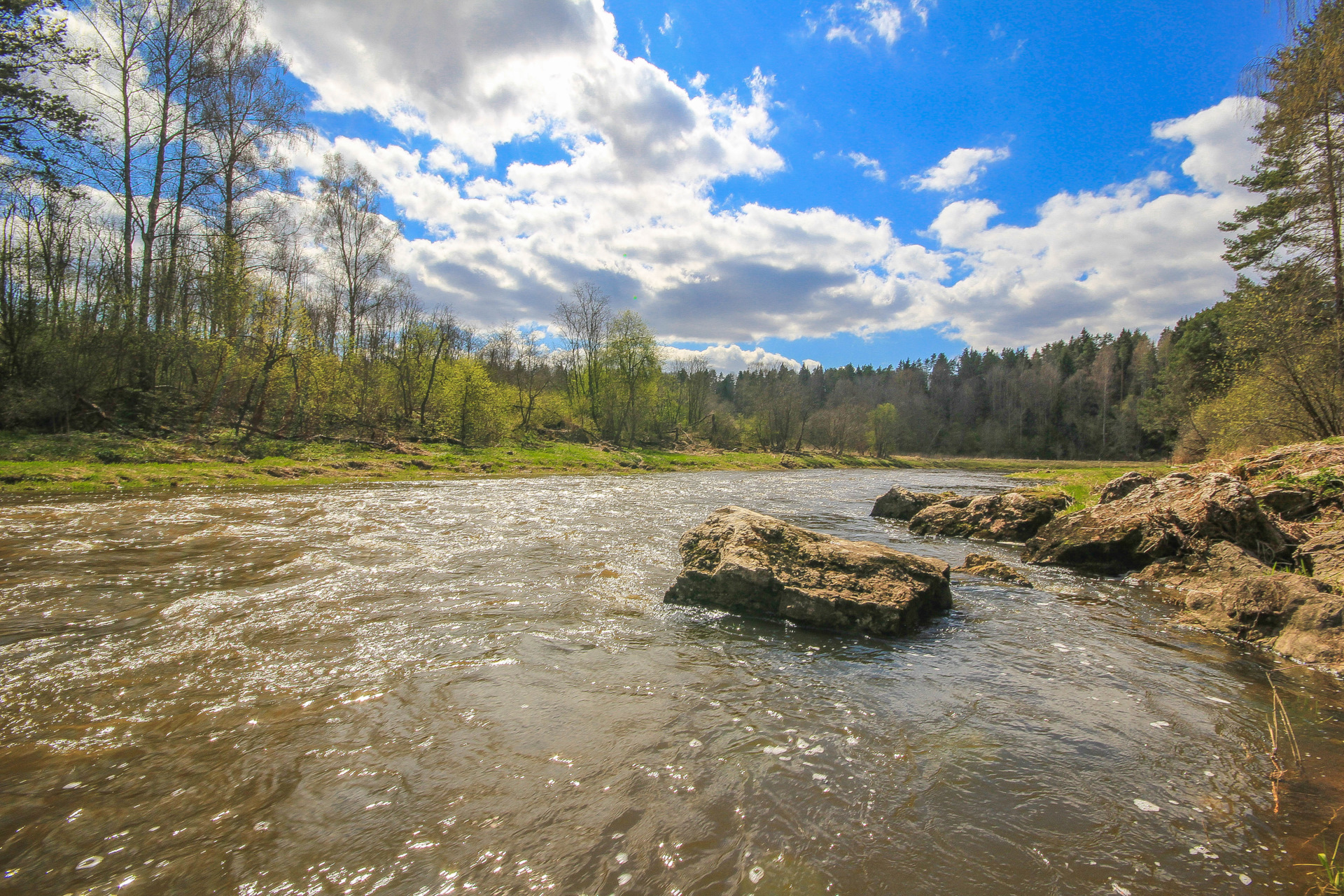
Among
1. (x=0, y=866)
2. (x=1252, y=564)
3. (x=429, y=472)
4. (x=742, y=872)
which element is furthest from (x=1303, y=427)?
(x=429, y=472)

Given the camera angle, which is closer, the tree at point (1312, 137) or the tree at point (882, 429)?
the tree at point (1312, 137)

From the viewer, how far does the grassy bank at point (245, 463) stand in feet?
54.9

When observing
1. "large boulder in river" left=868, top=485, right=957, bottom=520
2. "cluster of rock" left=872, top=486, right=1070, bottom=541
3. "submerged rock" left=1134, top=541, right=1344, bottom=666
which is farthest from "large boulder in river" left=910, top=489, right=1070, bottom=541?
"submerged rock" left=1134, top=541, right=1344, bottom=666

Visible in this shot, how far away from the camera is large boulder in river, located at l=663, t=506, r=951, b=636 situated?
23.0ft

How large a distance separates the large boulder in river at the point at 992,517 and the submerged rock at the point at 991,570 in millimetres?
5127

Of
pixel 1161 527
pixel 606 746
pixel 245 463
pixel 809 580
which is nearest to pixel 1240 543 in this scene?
pixel 1161 527

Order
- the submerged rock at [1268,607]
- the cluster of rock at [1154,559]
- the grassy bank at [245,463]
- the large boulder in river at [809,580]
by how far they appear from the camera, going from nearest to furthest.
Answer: the submerged rock at [1268,607], the cluster of rock at [1154,559], the large boulder in river at [809,580], the grassy bank at [245,463]

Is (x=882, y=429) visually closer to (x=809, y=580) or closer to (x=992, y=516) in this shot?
(x=992, y=516)

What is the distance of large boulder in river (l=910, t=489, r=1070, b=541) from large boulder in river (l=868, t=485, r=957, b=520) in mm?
1721

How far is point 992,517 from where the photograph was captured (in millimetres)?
15398

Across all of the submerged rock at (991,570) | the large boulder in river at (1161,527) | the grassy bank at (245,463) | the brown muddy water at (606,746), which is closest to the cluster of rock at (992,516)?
the large boulder in river at (1161,527)

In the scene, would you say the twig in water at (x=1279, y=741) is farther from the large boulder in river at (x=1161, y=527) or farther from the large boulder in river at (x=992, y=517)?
the large boulder in river at (x=992, y=517)

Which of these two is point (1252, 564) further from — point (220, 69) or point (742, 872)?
point (220, 69)

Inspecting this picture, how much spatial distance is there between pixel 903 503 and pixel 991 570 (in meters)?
9.22
